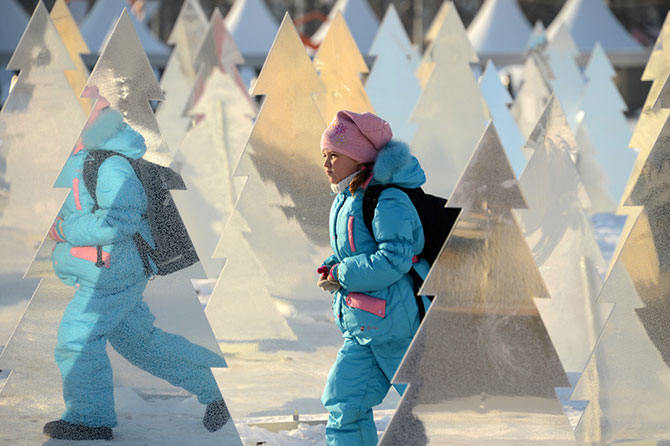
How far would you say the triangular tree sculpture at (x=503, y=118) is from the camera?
387 inches

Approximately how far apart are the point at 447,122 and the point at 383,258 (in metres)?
4.91

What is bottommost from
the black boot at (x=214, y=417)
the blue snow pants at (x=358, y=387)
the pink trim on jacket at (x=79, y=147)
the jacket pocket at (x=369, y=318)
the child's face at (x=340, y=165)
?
the black boot at (x=214, y=417)

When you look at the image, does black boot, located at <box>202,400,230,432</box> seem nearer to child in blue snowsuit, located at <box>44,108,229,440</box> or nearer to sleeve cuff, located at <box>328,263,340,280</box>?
child in blue snowsuit, located at <box>44,108,229,440</box>

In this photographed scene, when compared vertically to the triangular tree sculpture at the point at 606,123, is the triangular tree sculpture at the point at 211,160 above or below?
below

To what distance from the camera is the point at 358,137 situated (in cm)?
347

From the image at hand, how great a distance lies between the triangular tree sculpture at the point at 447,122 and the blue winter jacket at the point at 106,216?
13.3ft

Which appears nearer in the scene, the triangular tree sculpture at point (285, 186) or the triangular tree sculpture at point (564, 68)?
the triangular tree sculpture at point (285, 186)

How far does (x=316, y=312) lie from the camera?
481 centimetres

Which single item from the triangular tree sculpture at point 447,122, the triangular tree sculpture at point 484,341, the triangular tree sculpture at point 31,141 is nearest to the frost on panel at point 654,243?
the triangular tree sculpture at point 484,341

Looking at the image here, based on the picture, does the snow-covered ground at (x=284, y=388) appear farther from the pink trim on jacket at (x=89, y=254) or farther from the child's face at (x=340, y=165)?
the child's face at (x=340, y=165)

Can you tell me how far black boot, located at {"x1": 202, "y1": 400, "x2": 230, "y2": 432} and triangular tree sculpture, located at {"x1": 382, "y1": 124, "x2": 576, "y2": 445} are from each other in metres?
0.85

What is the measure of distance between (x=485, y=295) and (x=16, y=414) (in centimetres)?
194

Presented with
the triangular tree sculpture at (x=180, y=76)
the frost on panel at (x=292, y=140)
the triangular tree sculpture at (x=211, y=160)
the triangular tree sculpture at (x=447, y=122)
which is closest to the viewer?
the frost on panel at (x=292, y=140)

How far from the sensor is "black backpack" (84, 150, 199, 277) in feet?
12.8
